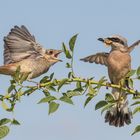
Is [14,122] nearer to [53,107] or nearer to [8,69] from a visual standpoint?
[53,107]

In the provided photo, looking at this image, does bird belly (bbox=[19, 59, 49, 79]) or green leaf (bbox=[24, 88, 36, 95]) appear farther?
bird belly (bbox=[19, 59, 49, 79])

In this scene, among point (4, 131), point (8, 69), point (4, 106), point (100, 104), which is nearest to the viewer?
point (4, 131)

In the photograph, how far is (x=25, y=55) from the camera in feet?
28.1

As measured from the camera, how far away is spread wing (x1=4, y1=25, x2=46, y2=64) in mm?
8109

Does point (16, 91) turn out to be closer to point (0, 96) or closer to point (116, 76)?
point (0, 96)

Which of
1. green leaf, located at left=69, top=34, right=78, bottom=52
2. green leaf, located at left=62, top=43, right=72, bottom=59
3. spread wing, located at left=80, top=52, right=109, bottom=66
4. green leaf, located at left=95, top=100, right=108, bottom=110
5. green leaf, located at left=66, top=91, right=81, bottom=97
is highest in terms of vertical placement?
green leaf, located at left=69, top=34, right=78, bottom=52

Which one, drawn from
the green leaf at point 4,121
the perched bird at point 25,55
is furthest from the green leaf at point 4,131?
the perched bird at point 25,55

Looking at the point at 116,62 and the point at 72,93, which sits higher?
the point at 116,62

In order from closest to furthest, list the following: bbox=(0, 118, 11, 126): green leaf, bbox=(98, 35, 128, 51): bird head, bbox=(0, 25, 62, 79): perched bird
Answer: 1. bbox=(0, 118, 11, 126): green leaf
2. bbox=(0, 25, 62, 79): perched bird
3. bbox=(98, 35, 128, 51): bird head

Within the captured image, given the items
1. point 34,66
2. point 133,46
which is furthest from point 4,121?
point 133,46

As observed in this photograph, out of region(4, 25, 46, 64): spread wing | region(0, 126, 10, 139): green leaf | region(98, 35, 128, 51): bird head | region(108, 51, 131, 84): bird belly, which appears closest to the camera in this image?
region(0, 126, 10, 139): green leaf

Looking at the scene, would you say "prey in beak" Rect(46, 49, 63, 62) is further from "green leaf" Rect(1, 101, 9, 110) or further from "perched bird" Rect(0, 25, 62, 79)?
"green leaf" Rect(1, 101, 9, 110)

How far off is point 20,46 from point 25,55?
24 cm

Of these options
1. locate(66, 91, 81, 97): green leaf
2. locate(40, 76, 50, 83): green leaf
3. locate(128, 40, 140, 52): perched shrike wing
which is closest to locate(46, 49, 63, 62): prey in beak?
locate(128, 40, 140, 52): perched shrike wing
